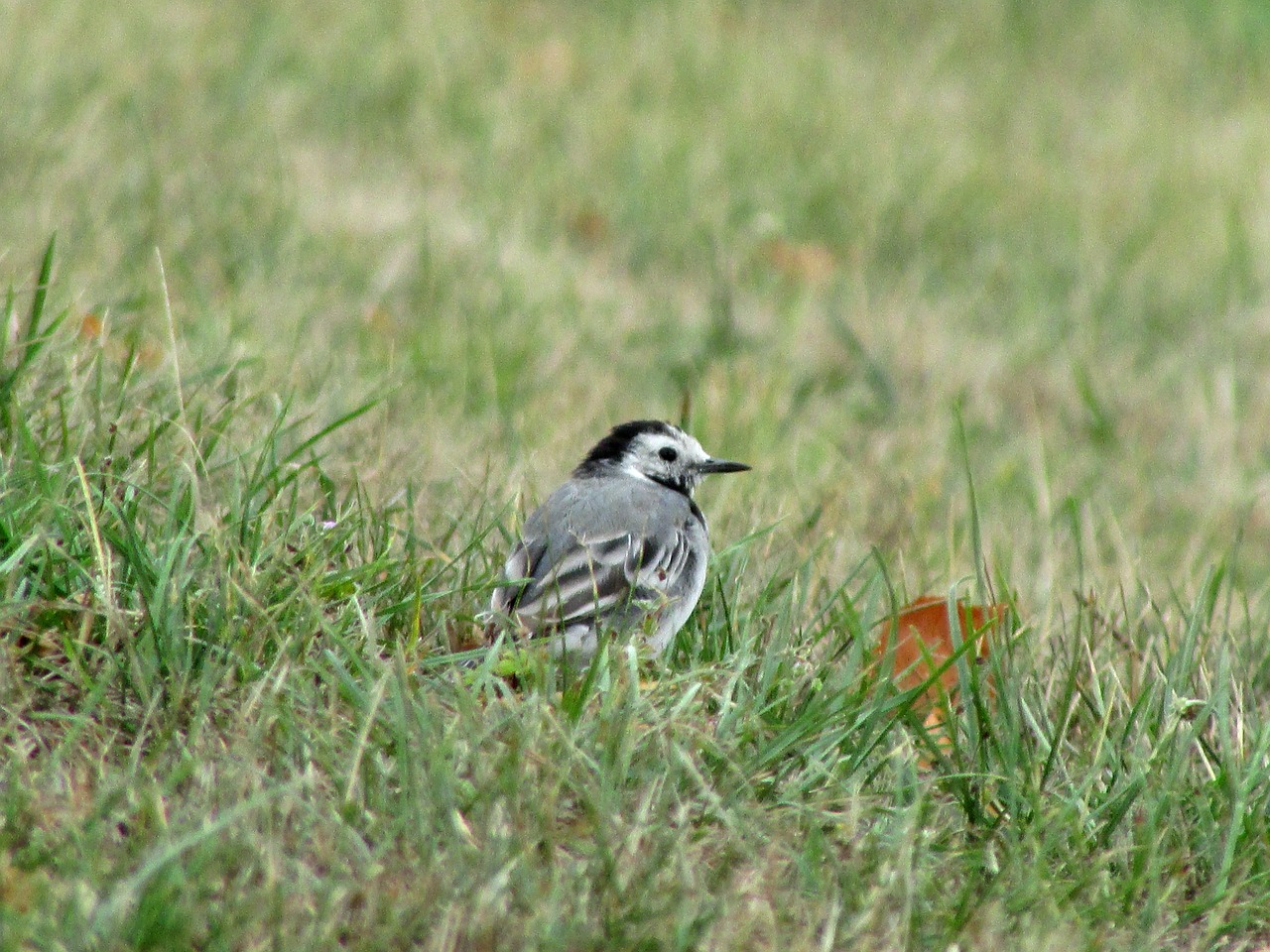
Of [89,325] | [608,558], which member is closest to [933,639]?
[608,558]

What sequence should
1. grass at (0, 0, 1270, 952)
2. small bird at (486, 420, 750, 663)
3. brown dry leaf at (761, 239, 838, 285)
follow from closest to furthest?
grass at (0, 0, 1270, 952) < small bird at (486, 420, 750, 663) < brown dry leaf at (761, 239, 838, 285)

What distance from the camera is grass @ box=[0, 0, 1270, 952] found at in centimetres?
293

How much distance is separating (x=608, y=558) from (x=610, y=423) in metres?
2.00

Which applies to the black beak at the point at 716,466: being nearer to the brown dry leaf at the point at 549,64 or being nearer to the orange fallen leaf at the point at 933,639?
the orange fallen leaf at the point at 933,639

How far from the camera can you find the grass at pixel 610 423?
2.93m

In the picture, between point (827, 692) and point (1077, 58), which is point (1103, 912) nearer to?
point (827, 692)

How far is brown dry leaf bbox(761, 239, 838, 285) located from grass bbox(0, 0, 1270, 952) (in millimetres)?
56

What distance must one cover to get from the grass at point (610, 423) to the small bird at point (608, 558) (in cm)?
11

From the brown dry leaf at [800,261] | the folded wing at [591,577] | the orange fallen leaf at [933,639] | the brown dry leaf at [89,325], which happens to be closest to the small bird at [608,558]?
the folded wing at [591,577]

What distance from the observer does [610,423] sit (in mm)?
6184

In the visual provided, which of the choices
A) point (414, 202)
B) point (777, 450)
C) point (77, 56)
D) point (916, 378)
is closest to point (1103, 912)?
point (777, 450)

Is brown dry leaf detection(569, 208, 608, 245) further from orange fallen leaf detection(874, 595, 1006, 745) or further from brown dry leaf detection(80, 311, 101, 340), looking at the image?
orange fallen leaf detection(874, 595, 1006, 745)

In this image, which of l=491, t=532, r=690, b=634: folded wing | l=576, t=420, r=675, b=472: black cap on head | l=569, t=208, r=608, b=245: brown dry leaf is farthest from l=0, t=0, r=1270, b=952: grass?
l=576, t=420, r=675, b=472: black cap on head

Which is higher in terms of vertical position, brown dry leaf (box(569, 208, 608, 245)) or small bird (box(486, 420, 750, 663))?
brown dry leaf (box(569, 208, 608, 245))
